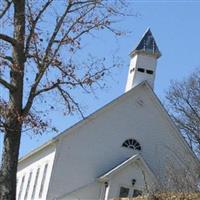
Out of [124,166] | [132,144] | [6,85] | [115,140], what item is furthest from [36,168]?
[6,85]

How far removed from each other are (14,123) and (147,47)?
87.4 ft

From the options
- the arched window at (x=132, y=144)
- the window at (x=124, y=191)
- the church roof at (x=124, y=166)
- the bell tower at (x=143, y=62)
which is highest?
the bell tower at (x=143, y=62)

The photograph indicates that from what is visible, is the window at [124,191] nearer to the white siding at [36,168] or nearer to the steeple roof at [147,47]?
the white siding at [36,168]

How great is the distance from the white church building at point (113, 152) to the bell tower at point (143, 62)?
855mm

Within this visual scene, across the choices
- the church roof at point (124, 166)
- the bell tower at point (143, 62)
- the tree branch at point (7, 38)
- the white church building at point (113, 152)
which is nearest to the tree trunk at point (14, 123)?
the tree branch at point (7, 38)

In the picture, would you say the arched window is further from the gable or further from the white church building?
the gable

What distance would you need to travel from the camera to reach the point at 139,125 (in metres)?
34.0

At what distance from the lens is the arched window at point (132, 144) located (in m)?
33.6

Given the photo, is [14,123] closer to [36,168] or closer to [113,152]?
[113,152]

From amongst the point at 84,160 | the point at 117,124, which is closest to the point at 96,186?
the point at 84,160

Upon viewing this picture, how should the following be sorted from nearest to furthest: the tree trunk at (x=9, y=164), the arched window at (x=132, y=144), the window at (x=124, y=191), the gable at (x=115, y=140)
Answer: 1. the tree trunk at (x=9, y=164)
2. the window at (x=124, y=191)
3. the gable at (x=115, y=140)
4. the arched window at (x=132, y=144)

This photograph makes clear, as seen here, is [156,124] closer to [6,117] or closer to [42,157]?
[42,157]

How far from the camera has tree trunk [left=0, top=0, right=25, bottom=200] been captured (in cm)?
1284

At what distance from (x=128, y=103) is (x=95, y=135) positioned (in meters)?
2.91
